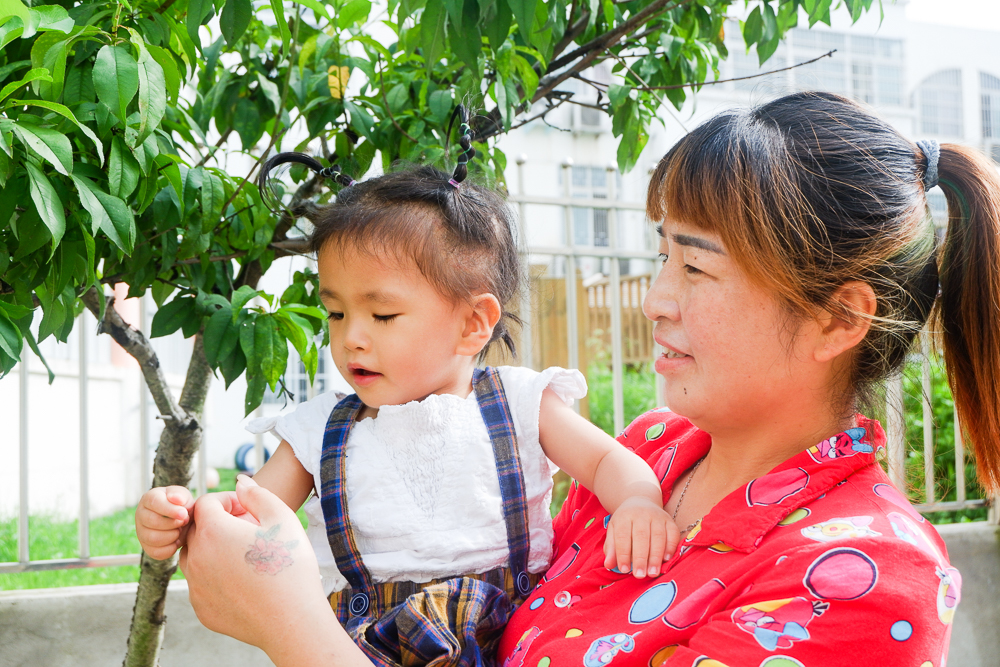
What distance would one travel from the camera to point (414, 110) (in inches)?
66.2

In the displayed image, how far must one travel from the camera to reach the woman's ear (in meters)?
1.01

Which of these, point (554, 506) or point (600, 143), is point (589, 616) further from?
point (600, 143)

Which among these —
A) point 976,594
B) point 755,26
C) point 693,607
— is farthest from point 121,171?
point 976,594

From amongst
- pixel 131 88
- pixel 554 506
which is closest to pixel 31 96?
pixel 131 88

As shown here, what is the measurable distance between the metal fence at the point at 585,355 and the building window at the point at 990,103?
16786 millimetres

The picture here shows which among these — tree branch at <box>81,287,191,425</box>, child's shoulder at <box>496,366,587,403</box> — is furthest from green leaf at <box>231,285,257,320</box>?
child's shoulder at <box>496,366,587,403</box>

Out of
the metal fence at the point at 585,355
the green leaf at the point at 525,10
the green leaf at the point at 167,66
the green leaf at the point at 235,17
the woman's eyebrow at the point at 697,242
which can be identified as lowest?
the metal fence at the point at 585,355

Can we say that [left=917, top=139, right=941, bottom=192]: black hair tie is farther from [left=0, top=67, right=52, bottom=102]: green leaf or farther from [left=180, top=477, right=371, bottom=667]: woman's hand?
[left=0, top=67, right=52, bottom=102]: green leaf

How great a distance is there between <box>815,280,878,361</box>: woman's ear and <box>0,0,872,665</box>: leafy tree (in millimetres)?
510

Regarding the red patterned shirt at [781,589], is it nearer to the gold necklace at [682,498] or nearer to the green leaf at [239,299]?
the gold necklace at [682,498]

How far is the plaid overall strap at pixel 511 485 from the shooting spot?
130 centimetres

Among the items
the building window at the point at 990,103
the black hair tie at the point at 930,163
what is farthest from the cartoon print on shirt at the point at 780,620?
the building window at the point at 990,103

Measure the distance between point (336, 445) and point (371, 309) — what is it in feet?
0.77

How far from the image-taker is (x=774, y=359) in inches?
40.9
